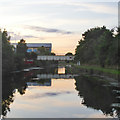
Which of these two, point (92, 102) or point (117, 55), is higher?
point (117, 55)

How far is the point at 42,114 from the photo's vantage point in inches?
806

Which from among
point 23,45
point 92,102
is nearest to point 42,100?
point 92,102

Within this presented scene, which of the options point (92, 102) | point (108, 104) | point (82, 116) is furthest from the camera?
point (92, 102)

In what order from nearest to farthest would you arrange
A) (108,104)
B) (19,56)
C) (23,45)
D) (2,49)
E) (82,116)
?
(82,116), (108,104), (2,49), (19,56), (23,45)

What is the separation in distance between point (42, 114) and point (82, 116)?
10.9 ft

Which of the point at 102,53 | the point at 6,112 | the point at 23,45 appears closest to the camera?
the point at 6,112

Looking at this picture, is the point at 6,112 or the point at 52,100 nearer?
the point at 6,112

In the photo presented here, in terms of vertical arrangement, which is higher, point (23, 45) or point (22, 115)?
point (23, 45)

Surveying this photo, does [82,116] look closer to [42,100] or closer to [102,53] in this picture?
[42,100]

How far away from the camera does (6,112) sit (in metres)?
21.4

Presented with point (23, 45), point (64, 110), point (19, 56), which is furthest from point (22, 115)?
point (23, 45)

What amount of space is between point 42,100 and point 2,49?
43.0 meters

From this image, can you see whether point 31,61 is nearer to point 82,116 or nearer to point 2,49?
point 2,49

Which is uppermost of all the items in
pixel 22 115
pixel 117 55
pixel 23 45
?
pixel 23 45
